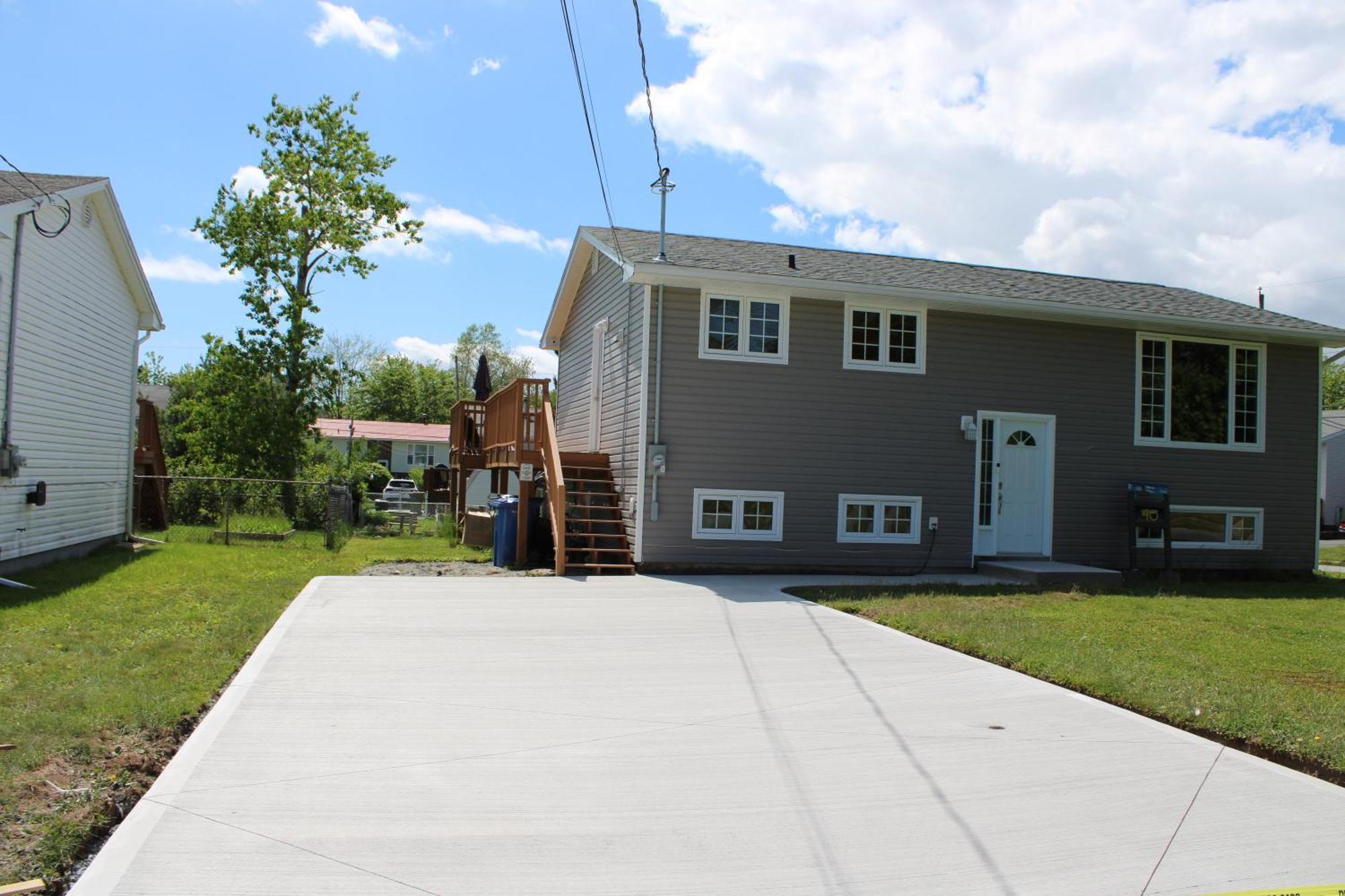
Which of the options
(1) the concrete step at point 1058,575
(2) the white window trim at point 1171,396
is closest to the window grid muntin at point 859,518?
(1) the concrete step at point 1058,575

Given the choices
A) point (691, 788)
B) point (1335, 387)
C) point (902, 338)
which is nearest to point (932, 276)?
point (902, 338)

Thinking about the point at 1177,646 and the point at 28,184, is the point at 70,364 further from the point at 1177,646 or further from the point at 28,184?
the point at 1177,646

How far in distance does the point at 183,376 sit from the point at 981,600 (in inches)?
1115

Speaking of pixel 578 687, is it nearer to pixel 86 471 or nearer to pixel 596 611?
pixel 596 611

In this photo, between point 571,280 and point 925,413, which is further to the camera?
point 571,280

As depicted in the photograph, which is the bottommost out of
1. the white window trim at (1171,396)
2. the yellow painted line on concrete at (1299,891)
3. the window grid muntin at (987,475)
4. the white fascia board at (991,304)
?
the yellow painted line on concrete at (1299,891)

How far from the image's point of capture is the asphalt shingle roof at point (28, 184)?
1080cm

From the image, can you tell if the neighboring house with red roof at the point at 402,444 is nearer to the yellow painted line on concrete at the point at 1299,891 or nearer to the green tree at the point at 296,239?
the green tree at the point at 296,239

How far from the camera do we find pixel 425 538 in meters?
20.5

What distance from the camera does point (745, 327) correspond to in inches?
525

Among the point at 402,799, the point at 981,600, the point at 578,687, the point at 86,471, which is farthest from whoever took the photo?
the point at 86,471

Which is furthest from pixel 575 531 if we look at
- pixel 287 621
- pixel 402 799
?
pixel 402 799

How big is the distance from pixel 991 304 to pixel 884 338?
155 cm

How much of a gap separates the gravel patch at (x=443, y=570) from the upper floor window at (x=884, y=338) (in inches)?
209
